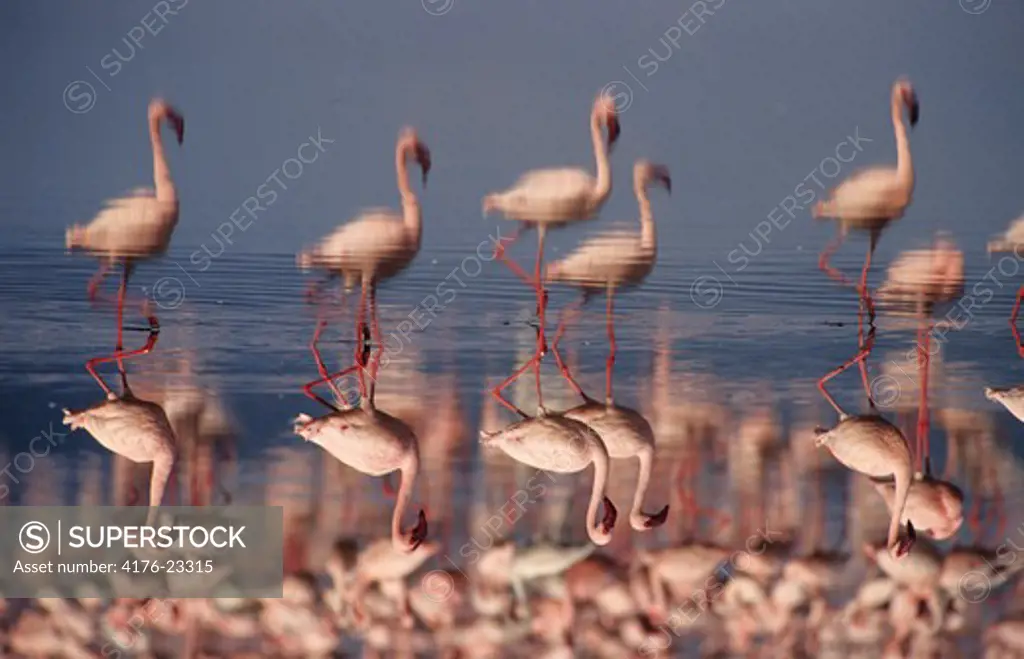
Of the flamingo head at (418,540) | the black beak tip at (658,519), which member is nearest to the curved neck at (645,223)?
the black beak tip at (658,519)

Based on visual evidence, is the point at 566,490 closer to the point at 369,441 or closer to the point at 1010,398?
the point at 369,441

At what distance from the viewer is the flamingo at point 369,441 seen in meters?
3.41

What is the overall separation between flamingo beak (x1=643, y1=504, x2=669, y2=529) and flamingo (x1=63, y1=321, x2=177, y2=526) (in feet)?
3.26

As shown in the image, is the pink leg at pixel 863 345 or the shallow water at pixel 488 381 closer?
the shallow water at pixel 488 381

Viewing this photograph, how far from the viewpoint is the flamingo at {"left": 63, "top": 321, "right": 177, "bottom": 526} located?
3.42 m

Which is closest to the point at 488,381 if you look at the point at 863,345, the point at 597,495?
the point at 597,495

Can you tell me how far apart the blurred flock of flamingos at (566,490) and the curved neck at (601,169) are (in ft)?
3.19

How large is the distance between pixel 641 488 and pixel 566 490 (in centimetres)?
16

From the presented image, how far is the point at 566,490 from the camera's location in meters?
3.39

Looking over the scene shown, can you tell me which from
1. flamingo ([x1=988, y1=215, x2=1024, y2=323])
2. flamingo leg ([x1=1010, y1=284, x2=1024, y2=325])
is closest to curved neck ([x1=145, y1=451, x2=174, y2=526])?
flamingo leg ([x1=1010, y1=284, x2=1024, y2=325])

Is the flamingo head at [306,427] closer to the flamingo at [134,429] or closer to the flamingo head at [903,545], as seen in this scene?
the flamingo at [134,429]

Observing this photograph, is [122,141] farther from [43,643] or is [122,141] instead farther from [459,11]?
[43,643]

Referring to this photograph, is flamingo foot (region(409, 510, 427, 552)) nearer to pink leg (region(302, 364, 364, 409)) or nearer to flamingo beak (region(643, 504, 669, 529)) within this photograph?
flamingo beak (region(643, 504, 669, 529))

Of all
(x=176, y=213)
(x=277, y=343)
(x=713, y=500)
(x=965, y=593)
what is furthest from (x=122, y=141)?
(x=965, y=593)
